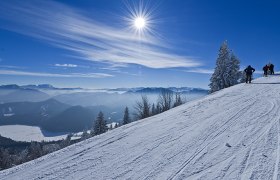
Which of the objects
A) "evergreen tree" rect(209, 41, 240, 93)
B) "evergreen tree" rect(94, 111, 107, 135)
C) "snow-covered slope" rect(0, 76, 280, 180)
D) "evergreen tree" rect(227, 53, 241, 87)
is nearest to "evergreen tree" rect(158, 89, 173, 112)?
"evergreen tree" rect(209, 41, 240, 93)

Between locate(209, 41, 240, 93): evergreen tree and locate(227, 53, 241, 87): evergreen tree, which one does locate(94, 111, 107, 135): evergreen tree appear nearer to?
locate(209, 41, 240, 93): evergreen tree

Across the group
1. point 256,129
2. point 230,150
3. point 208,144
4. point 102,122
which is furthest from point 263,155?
point 102,122

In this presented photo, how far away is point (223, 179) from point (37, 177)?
466cm

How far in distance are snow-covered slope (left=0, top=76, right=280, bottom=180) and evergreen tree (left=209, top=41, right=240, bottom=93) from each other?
37562 mm

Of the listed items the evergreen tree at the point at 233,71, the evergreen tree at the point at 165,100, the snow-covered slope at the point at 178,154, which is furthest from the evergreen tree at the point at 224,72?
the snow-covered slope at the point at 178,154

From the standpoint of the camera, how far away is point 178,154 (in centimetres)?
677

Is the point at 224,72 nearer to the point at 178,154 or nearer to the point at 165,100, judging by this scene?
the point at 165,100

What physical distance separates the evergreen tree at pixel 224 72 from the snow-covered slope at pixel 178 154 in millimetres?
37562

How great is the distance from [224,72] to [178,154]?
1708 inches

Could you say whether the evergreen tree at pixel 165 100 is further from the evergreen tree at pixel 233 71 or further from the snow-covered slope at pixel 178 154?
the snow-covered slope at pixel 178 154

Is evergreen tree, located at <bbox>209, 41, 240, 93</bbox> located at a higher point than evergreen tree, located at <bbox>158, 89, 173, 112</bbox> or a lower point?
higher

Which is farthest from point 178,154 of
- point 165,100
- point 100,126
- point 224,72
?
point 100,126

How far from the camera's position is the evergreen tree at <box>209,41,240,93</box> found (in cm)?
4659

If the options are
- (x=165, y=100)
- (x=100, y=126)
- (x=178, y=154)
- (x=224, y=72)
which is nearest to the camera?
(x=178, y=154)
